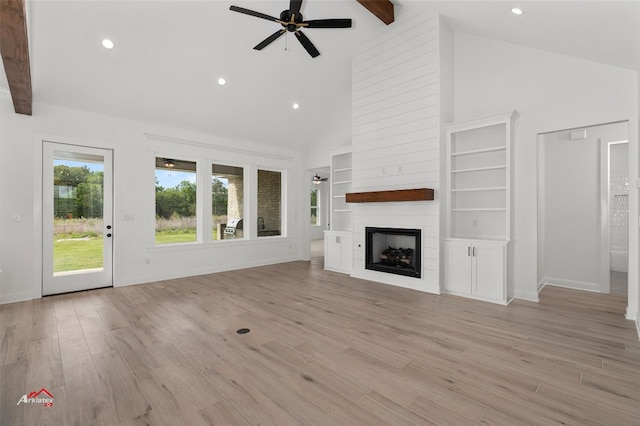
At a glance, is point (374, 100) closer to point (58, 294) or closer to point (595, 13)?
point (595, 13)

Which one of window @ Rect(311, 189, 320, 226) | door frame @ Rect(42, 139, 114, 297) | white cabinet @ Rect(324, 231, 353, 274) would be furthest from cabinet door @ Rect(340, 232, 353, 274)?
window @ Rect(311, 189, 320, 226)

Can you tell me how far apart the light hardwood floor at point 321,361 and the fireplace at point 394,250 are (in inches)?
32.3

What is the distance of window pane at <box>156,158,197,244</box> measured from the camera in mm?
5887

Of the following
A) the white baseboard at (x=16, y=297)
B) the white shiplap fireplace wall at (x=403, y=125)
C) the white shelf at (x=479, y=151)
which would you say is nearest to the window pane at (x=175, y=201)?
the white baseboard at (x=16, y=297)

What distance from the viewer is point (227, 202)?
22.8 ft

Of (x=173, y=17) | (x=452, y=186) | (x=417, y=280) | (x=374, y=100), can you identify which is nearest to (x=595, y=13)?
(x=452, y=186)

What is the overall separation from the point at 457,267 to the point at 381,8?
13.6ft

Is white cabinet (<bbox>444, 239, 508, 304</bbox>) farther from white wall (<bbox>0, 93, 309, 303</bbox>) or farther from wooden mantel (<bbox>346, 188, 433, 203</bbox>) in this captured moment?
white wall (<bbox>0, 93, 309, 303</bbox>)

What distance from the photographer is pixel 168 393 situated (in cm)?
213

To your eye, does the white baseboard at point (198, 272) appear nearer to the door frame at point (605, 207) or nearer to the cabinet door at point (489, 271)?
the cabinet door at point (489, 271)

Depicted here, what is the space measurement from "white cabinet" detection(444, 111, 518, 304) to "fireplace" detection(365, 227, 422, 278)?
489 mm

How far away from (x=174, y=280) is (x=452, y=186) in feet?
17.4

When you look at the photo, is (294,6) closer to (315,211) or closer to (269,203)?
(269,203)

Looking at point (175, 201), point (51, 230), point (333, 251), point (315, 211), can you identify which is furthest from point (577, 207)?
point (315, 211)
